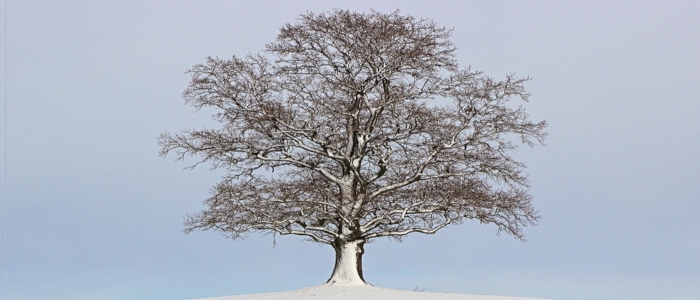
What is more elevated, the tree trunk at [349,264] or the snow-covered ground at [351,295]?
the tree trunk at [349,264]

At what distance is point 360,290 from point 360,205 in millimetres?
2068

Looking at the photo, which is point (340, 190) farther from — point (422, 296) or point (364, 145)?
point (422, 296)

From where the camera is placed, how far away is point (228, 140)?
2166cm

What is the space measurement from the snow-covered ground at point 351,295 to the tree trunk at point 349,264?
0.99ft

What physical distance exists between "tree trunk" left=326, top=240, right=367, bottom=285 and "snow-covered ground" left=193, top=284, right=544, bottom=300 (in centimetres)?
30

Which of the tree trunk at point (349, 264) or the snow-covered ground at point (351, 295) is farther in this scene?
the tree trunk at point (349, 264)

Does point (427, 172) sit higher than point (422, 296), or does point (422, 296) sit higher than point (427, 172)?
point (427, 172)

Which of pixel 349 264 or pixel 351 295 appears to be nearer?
pixel 351 295

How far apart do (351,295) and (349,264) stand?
178 cm

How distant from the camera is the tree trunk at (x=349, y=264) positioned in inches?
837

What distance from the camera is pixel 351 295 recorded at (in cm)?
1961

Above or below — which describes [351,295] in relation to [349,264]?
below

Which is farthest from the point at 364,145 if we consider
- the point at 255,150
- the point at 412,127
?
the point at 255,150

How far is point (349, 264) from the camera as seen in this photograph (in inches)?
840
